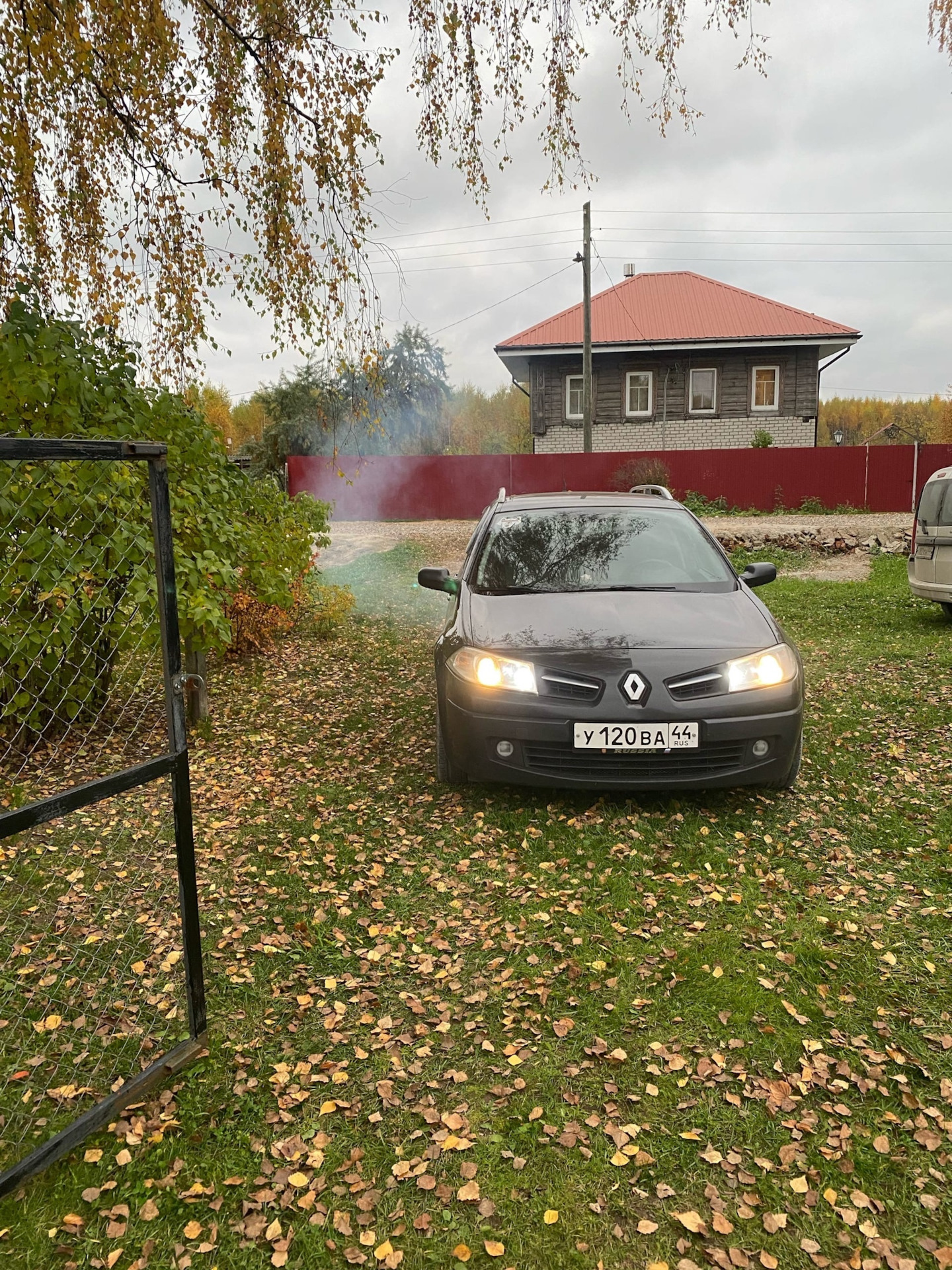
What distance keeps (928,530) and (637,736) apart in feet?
21.7

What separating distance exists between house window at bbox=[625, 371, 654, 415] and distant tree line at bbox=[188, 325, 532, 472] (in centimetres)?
718

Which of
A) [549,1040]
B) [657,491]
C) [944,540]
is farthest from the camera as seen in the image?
[944,540]

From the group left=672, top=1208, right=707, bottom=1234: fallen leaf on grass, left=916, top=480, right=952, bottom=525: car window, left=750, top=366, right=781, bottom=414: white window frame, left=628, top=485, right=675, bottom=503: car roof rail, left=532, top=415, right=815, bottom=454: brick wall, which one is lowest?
left=672, top=1208, right=707, bottom=1234: fallen leaf on grass

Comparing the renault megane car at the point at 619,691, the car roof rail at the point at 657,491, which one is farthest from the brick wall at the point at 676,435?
the renault megane car at the point at 619,691

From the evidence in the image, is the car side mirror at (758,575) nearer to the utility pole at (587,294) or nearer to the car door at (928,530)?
the car door at (928,530)

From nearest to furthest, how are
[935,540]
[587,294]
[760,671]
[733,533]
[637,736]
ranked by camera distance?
[637,736] → [760,671] → [935,540] → [733,533] → [587,294]

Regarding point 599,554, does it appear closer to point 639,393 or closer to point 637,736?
point 637,736

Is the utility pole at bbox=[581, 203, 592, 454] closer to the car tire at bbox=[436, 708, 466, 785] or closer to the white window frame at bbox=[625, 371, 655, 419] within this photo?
the white window frame at bbox=[625, 371, 655, 419]

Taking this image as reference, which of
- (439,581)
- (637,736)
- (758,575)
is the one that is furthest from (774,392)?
(637,736)

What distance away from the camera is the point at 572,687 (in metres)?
4.19

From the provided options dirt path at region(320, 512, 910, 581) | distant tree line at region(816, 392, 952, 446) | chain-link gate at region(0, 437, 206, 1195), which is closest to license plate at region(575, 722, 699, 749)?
chain-link gate at region(0, 437, 206, 1195)

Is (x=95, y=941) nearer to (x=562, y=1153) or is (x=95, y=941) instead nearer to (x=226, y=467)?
(x=562, y=1153)

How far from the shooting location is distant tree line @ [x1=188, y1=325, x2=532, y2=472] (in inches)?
246

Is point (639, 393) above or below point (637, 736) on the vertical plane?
above
